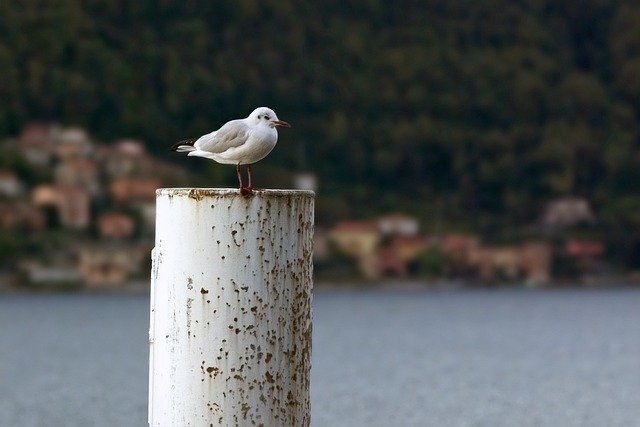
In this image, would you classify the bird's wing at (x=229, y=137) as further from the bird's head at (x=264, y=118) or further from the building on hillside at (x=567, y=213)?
the building on hillside at (x=567, y=213)

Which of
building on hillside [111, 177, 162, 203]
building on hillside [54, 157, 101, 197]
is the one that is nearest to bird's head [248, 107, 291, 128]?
building on hillside [111, 177, 162, 203]

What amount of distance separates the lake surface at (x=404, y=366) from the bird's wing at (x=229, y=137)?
2737 centimetres

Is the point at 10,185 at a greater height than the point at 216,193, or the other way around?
the point at 10,185

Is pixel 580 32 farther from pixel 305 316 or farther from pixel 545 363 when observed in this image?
pixel 305 316

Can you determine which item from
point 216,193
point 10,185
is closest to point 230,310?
point 216,193

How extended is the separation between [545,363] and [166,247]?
52558 mm

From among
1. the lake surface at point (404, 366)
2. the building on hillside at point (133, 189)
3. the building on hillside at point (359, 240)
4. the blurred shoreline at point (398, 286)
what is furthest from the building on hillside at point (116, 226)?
the building on hillside at point (359, 240)

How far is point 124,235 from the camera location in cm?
10156

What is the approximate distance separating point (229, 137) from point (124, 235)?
321 ft

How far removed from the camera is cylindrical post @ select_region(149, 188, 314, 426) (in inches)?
153

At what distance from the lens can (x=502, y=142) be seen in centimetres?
11788

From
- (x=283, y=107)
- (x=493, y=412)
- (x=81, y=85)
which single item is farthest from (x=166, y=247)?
(x=283, y=107)

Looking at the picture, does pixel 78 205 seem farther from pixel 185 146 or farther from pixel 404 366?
pixel 185 146

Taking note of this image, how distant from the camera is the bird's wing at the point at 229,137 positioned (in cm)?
466
